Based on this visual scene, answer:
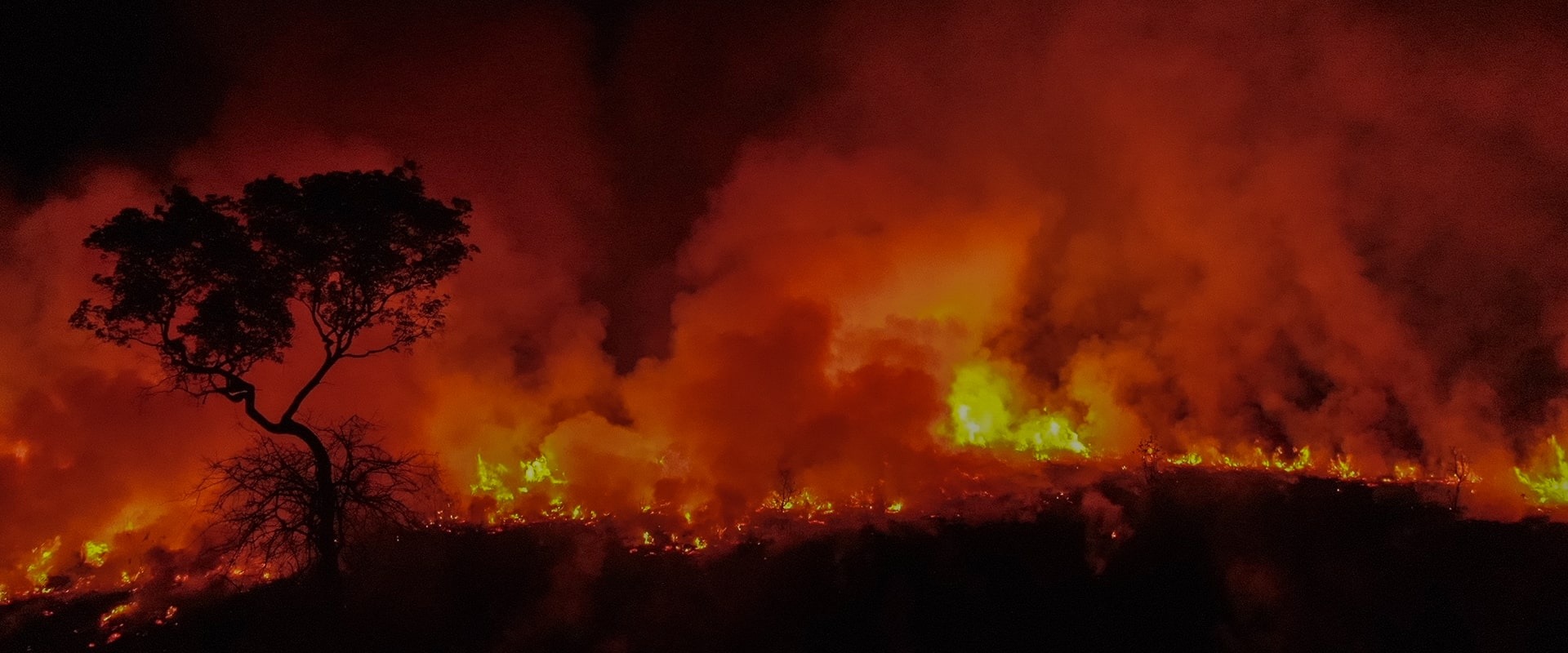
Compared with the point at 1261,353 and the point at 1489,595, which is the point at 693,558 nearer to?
the point at 1489,595

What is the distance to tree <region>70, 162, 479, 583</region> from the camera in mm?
12930

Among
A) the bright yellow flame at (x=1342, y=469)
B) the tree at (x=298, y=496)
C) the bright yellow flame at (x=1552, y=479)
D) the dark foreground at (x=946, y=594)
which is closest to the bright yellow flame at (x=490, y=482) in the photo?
the tree at (x=298, y=496)

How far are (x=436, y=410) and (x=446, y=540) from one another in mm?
5026

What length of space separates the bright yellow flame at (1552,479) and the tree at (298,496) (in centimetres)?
2302

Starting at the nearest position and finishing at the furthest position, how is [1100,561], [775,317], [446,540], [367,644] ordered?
[367,644] → [1100,561] → [446,540] → [775,317]

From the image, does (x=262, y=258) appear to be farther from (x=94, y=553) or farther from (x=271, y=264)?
(x=94, y=553)

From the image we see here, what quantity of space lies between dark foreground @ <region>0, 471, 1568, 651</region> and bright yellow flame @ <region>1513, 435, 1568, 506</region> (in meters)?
1.91

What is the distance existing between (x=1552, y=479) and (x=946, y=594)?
14.5 meters

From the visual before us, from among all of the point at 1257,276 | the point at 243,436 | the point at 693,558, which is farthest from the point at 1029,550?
the point at 243,436

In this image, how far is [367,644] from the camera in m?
14.0

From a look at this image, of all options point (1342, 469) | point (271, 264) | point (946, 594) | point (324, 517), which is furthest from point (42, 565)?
point (1342, 469)

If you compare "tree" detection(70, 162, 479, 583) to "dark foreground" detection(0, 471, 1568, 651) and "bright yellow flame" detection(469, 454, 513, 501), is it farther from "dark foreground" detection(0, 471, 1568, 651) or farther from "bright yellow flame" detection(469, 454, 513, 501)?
"bright yellow flame" detection(469, 454, 513, 501)

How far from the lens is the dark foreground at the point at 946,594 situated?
46.2ft

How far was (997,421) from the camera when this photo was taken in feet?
80.5
